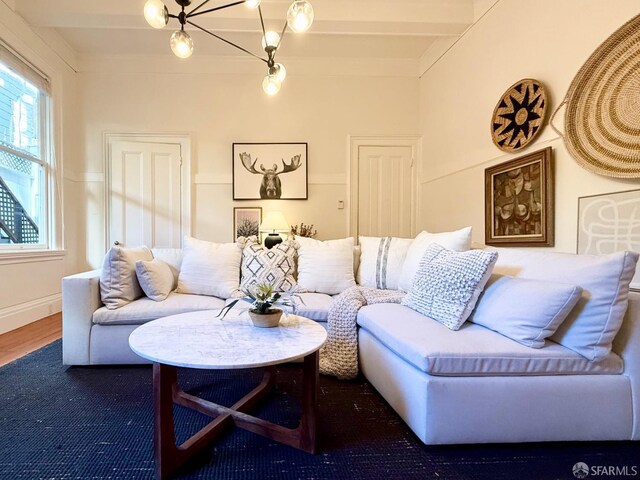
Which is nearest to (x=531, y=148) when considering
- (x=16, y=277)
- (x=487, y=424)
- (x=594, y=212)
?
(x=594, y=212)

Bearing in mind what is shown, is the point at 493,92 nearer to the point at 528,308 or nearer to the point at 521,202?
the point at 521,202

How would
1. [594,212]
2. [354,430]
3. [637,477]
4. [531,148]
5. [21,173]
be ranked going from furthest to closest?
1. [21,173]
2. [531,148]
3. [594,212]
4. [354,430]
5. [637,477]

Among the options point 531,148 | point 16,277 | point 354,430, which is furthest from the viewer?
point 16,277

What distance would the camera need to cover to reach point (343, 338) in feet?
6.33

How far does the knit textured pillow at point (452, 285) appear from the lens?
5.03 ft

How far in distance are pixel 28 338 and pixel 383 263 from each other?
2.96 metres

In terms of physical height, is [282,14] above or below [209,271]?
above

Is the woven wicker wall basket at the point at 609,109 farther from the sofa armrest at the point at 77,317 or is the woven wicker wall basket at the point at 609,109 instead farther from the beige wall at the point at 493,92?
the sofa armrest at the point at 77,317

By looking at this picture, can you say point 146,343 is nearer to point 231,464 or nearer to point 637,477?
point 231,464

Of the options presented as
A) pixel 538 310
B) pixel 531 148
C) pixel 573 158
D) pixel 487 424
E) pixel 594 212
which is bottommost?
pixel 487 424

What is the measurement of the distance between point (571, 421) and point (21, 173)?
451 cm

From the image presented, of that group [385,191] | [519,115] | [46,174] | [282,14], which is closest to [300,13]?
[282,14]

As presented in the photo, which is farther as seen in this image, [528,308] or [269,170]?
[269,170]

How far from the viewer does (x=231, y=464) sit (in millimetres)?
1193
